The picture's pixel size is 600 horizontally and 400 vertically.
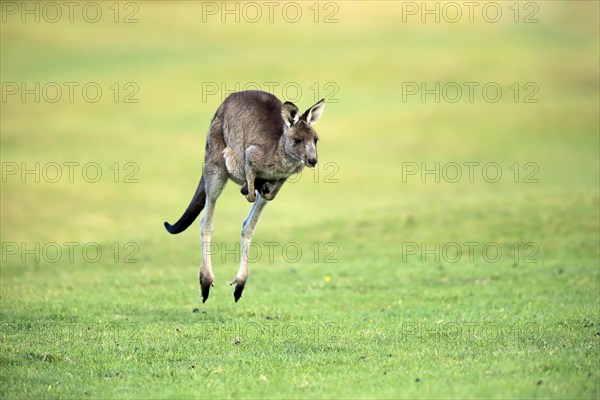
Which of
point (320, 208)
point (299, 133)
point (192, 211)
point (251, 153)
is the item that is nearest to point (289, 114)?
point (299, 133)

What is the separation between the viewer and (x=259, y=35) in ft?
194

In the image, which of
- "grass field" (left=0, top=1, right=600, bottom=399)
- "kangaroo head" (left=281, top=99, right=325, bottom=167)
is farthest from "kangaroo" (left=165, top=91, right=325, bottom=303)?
"grass field" (left=0, top=1, right=600, bottom=399)

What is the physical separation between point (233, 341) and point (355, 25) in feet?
178

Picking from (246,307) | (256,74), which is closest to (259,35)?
(256,74)

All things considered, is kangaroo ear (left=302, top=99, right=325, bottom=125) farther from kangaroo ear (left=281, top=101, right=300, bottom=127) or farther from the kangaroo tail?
the kangaroo tail

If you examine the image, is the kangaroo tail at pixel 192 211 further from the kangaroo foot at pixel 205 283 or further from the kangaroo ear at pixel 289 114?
the kangaroo ear at pixel 289 114

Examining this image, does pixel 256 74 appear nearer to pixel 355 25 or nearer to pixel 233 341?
pixel 355 25

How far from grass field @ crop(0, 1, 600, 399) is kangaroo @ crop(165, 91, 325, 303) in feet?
4.60

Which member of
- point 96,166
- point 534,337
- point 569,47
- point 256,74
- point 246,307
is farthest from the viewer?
point 569,47

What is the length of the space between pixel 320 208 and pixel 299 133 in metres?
19.8

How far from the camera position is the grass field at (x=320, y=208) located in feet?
32.1

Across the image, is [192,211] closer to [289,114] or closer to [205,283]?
[205,283]

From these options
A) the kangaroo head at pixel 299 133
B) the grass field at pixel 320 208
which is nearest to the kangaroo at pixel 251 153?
the kangaroo head at pixel 299 133

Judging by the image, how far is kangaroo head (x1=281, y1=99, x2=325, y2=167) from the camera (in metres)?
10.7
